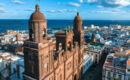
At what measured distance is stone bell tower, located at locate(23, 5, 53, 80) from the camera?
1818cm

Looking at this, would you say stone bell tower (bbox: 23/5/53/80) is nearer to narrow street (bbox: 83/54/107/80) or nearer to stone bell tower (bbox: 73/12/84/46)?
stone bell tower (bbox: 73/12/84/46)

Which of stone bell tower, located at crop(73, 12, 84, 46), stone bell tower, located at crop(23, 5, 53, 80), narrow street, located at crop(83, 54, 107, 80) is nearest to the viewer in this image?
stone bell tower, located at crop(23, 5, 53, 80)

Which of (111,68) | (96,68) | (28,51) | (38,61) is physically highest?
(28,51)

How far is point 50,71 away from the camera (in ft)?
69.9

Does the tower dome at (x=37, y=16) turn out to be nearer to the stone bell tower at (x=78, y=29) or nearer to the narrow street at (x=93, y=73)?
the stone bell tower at (x=78, y=29)

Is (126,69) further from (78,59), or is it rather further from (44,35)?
(44,35)

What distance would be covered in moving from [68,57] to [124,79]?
1743 centimetres

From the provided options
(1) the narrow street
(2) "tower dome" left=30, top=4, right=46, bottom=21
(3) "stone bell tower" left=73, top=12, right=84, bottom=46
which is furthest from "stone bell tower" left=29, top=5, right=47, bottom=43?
(1) the narrow street

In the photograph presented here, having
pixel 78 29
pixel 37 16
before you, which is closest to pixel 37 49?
pixel 37 16

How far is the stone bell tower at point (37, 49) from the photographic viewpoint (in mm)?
18180

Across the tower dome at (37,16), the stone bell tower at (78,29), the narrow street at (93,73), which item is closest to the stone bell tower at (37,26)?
the tower dome at (37,16)

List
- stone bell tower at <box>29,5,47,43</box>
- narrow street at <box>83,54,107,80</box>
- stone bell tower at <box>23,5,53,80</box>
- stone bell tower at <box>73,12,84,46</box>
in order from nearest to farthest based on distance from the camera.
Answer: stone bell tower at <box>23,5,53,80</box> < stone bell tower at <box>29,5,47,43</box> < stone bell tower at <box>73,12,84,46</box> < narrow street at <box>83,54,107,80</box>

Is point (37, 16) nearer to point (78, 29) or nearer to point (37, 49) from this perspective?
point (37, 49)

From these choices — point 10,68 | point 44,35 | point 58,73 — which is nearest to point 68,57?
point 58,73
